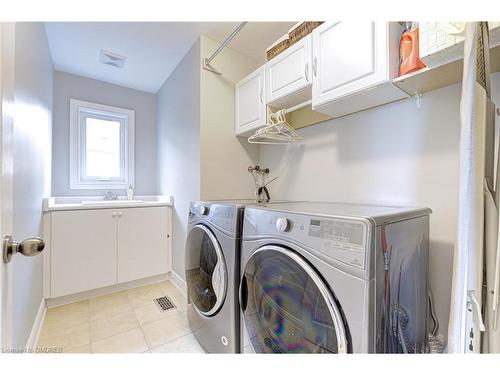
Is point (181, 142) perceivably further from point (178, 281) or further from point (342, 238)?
point (342, 238)

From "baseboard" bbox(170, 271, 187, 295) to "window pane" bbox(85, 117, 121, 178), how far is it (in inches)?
61.5

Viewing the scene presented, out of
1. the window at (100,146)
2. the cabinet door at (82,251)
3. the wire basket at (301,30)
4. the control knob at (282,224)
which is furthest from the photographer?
the window at (100,146)

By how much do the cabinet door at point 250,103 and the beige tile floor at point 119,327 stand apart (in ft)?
5.47

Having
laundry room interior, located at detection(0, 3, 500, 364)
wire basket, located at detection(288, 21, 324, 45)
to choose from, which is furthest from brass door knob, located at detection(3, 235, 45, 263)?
wire basket, located at detection(288, 21, 324, 45)

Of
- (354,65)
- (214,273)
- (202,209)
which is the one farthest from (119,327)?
(354,65)

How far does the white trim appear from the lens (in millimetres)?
1902

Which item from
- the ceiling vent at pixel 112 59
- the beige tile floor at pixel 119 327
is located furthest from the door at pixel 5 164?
the ceiling vent at pixel 112 59

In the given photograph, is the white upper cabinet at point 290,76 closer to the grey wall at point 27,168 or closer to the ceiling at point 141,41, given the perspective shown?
the ceiling at point 141,41

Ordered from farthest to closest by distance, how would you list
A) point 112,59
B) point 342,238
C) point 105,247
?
point 112,59, point 105,247, point 342,238

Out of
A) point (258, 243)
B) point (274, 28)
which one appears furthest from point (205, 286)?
point (274, 28)

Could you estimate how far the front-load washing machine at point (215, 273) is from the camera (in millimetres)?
1110

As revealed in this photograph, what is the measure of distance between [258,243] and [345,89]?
93 cm

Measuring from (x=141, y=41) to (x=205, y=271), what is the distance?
2108mm

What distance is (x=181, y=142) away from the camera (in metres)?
2.23
